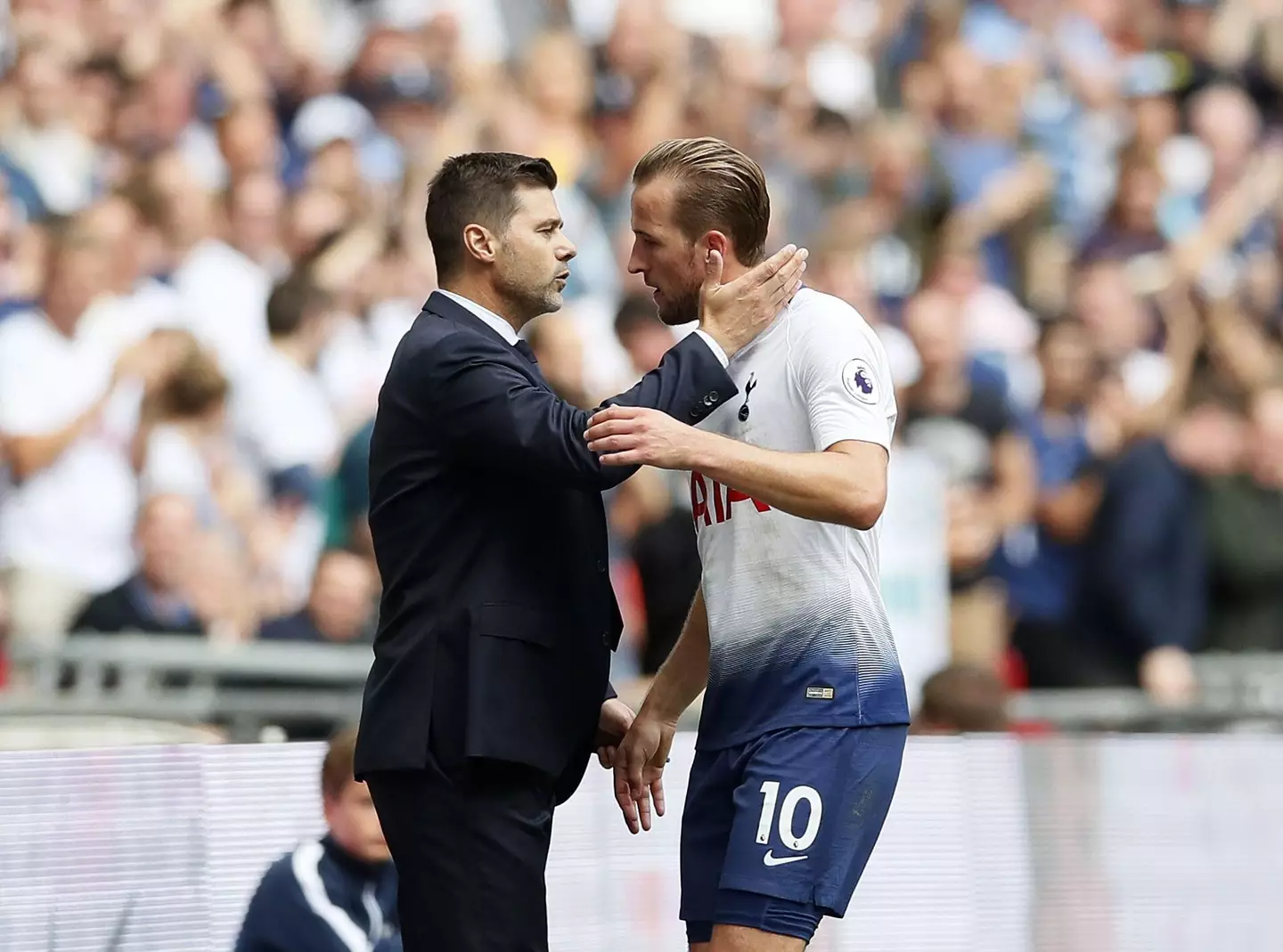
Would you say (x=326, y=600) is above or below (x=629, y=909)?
above

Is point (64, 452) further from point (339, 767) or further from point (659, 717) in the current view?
point (659, 717)

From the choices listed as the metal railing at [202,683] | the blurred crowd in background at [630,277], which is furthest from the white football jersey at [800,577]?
the blurred crowd in background at [630,277]

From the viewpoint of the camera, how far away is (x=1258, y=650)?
10.2 meters

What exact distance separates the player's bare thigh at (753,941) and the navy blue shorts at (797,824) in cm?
1

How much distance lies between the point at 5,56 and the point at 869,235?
4812mm

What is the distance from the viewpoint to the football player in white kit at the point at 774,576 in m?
4.63

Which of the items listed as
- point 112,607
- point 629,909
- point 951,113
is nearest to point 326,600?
point 112,607

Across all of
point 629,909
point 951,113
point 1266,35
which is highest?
point 1266,35

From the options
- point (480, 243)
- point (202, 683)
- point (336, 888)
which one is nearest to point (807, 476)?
point (480, 243)

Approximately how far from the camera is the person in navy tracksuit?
226 inches

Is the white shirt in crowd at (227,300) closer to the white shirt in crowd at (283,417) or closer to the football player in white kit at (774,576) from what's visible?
the white shirt in crowd at (283,417)

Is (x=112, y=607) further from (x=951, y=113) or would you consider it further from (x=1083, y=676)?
(x=951, y=113)

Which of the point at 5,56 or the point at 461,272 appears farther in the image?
the point at 5,56

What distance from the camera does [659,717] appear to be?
209 inches
